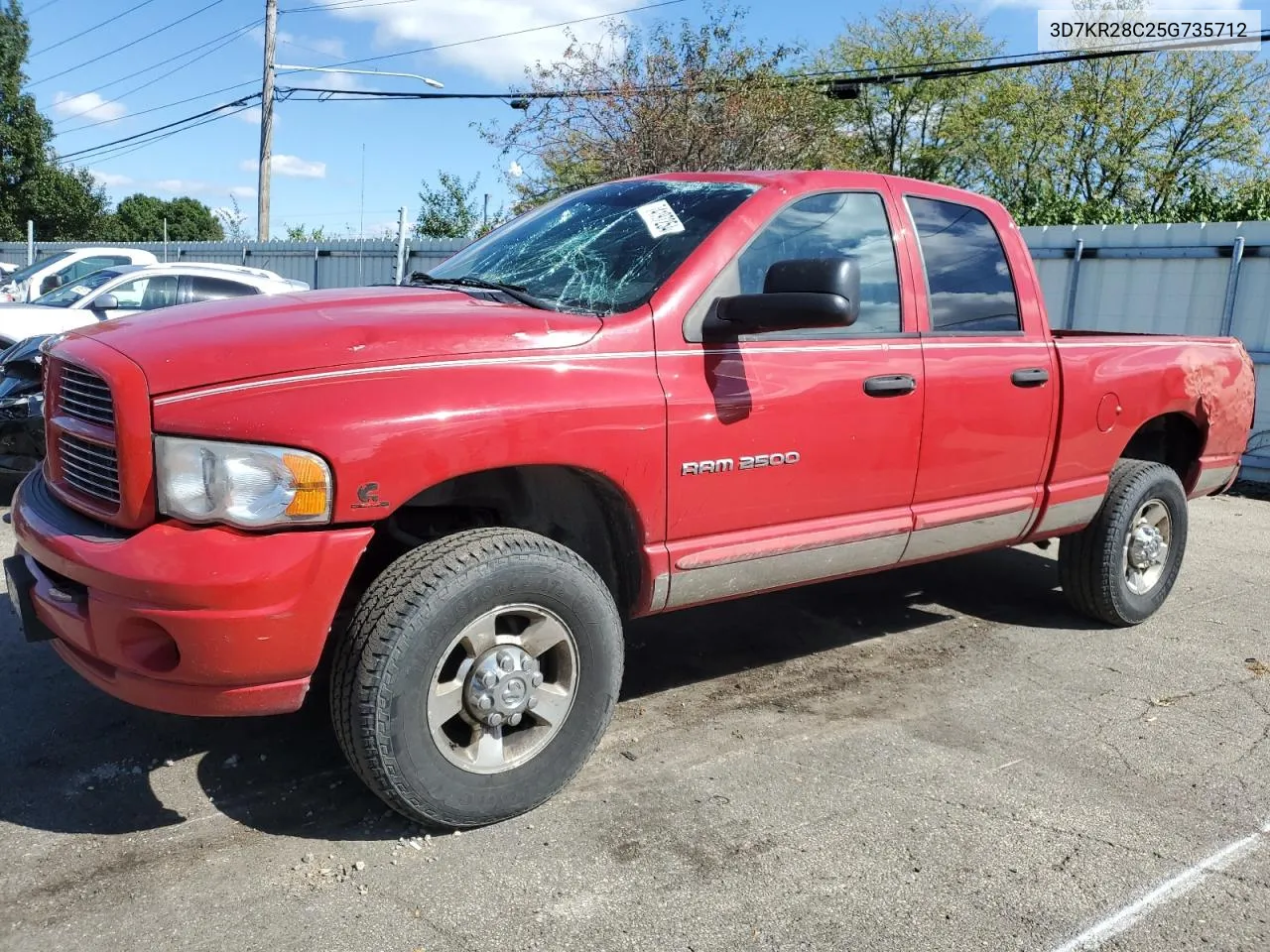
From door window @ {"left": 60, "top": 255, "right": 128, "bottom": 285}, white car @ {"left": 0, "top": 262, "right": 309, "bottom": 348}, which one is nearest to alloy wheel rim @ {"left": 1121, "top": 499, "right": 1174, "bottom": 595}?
white car @ {"left": 0, "top": 262, "right": 309, "bottom": 348}

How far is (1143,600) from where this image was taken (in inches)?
205

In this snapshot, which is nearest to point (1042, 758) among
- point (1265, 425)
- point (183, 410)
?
point (183, 410)

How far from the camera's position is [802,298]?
10.3ft

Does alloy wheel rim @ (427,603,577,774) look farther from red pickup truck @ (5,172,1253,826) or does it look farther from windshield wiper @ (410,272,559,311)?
windshield wiper @ (410,272,559,311)

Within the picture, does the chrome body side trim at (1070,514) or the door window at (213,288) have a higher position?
the door window at (213,288)

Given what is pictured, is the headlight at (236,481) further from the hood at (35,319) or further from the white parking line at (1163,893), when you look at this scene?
the hood at (35,319)

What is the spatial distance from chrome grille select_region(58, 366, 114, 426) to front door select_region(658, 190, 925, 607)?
1.53 m

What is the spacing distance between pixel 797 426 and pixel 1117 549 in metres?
2.34

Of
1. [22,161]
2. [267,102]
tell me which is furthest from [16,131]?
[267,102]

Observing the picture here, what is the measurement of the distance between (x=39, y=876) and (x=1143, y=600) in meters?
4.80

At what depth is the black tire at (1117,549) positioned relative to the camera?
492 cm

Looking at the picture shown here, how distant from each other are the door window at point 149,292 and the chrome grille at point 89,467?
879 cm

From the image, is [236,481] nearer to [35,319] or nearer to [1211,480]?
[1211,480]

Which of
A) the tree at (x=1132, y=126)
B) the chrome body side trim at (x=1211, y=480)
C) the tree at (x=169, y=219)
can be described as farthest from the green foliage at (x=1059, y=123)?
the tree at (x=169, y=219)
